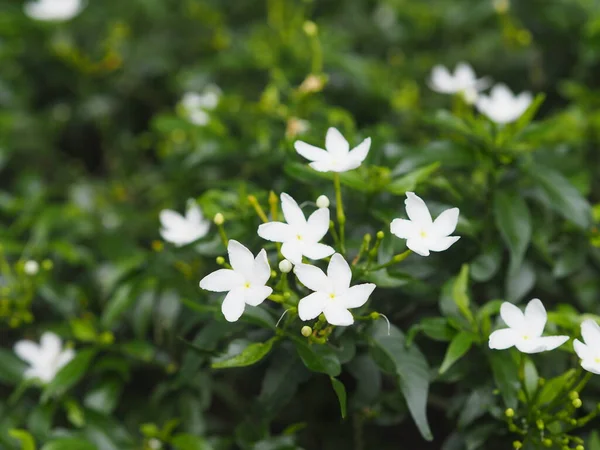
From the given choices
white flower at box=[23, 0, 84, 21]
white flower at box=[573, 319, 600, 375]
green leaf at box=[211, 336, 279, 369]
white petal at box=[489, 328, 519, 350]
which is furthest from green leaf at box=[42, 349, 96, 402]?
white flower at box=[23, 0, 84, 21]

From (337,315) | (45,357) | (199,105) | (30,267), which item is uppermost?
(337,315)

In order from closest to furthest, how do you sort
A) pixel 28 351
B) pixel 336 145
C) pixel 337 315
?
pixel 337 315
pixel 336 145
pixel 28 351

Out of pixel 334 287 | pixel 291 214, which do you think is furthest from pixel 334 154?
pixel 334 287

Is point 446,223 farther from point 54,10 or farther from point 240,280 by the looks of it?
point 54,10

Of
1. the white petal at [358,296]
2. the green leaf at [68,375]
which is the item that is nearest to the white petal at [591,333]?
the white petal at [358,296]

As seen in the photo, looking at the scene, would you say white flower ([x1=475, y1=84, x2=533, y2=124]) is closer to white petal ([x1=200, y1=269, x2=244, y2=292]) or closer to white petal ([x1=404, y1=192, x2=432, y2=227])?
white petal ([x1=404, y1=192, x2=432, y2=227])

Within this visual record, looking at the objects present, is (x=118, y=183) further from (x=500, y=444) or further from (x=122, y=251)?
(x=500, y=444)

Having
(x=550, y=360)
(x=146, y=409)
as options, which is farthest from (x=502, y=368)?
(x=146, y=409)
